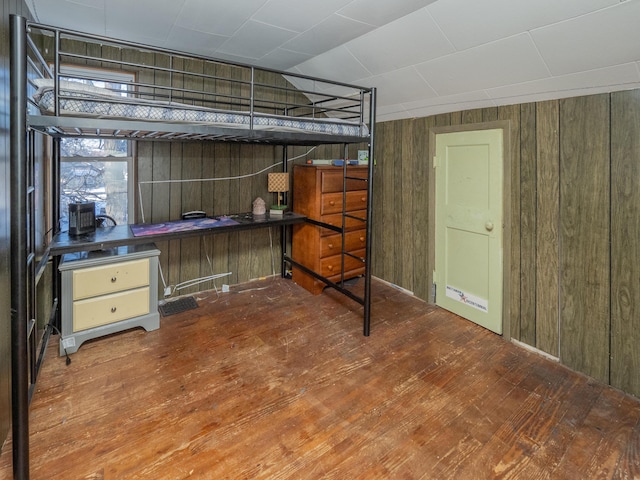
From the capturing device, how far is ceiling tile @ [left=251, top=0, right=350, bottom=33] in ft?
7.16

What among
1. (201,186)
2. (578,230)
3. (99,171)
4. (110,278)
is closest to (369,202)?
(578,230)

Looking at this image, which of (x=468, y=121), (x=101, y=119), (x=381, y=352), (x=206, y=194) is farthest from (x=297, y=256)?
(x=101, y=119)

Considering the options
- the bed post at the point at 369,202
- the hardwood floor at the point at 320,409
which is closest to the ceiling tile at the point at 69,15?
the bed post at the point at 369,202

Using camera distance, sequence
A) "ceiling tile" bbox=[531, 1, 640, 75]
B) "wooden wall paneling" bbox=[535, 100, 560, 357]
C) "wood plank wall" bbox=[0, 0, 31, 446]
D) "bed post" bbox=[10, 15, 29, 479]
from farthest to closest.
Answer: "wooden wall paneling" bbox=[535, 100, 560, 357]
"ceiling tile" bbox=[531, 1, 640, 75]
"wood plank wall" bbox=[0, 0, 31, 446]
"bed post" bbox=[10, 15, 29, 479]

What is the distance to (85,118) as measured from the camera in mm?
1734

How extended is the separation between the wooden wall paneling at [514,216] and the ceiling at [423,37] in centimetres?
12

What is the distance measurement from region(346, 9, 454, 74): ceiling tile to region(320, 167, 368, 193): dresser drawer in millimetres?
1013

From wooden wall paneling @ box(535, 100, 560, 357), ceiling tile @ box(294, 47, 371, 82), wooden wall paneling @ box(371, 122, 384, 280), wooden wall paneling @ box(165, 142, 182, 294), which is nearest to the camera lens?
wooden wall paneling @ box(535, 100, 560, 357)

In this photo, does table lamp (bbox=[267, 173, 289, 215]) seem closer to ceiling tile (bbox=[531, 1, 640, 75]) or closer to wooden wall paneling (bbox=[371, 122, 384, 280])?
wooden wall paneling (bbox=[371, 122, 384, 280])

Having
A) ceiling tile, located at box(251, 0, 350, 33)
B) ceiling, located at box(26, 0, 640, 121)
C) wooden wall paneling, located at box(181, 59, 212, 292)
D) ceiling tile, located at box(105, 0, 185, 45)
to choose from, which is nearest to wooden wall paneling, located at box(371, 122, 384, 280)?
ceiling, located at box(26, 0, 640, 121)

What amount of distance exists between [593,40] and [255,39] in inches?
86.8

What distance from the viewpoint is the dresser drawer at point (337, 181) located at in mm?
3566

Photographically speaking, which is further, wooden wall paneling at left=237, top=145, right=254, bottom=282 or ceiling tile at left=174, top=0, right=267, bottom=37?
wooden wall paneling at left=237, top=145, right=254, bottom=282

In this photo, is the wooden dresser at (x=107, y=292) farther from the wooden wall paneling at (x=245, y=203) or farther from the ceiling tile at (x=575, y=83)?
the ceiling tile at (x=575, y=83)
